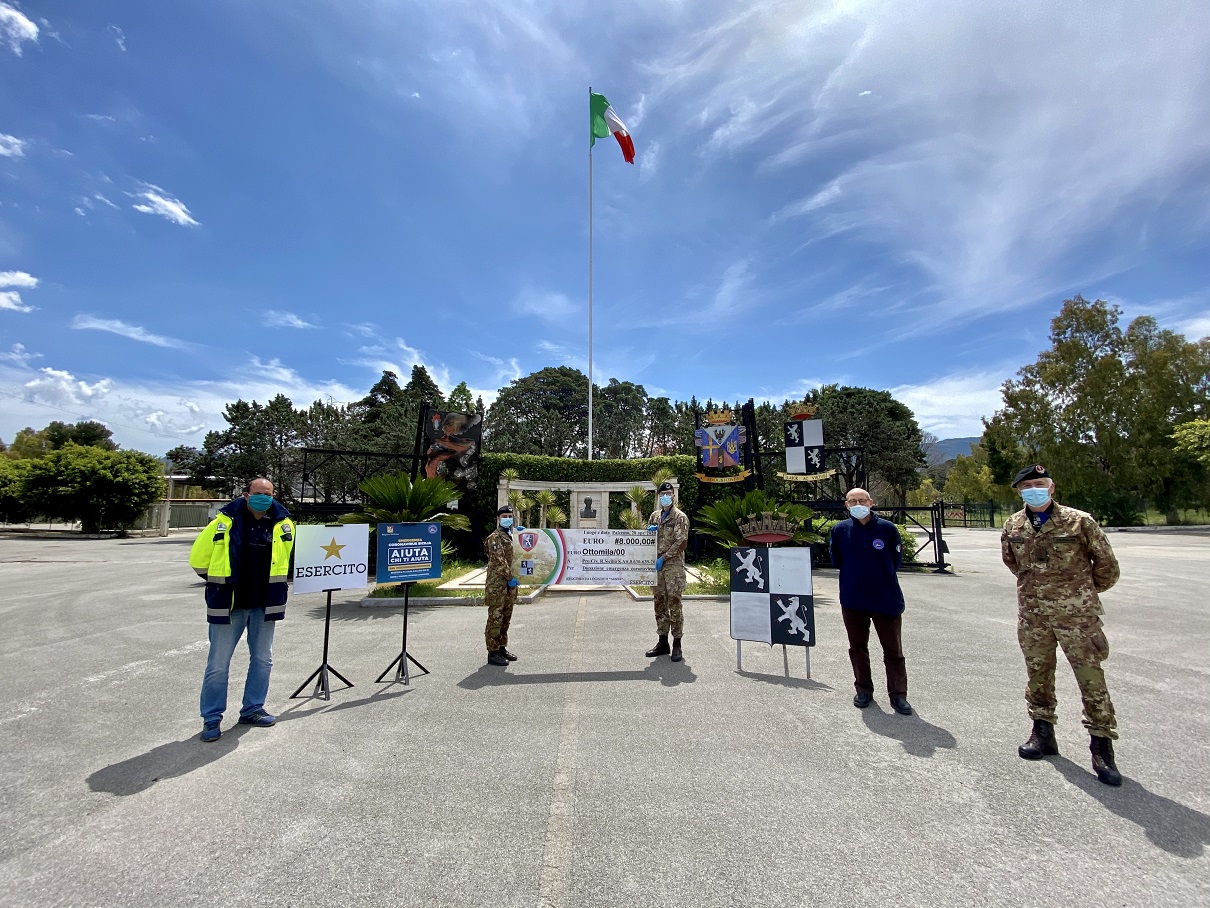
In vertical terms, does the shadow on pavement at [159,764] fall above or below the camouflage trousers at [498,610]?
below

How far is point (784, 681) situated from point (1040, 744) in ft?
7.42

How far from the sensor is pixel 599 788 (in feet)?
11.3

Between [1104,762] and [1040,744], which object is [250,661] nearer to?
[1040,744]

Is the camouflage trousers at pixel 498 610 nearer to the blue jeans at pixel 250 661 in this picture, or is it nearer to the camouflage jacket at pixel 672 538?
the camouflage jacket at pixel 672 538

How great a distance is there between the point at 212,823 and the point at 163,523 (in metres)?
44.1

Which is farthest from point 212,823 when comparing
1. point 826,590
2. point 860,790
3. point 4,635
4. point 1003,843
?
point 826,590

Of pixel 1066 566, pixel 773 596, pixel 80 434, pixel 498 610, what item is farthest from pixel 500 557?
pixel 80 434

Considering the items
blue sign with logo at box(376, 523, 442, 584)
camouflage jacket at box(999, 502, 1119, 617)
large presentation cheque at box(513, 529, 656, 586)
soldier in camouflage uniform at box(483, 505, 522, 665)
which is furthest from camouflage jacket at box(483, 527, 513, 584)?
camouflage jacket at box(999, 502, 1119, 617)

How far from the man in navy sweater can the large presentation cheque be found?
3748 millimetres

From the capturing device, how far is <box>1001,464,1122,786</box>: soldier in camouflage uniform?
3.61m

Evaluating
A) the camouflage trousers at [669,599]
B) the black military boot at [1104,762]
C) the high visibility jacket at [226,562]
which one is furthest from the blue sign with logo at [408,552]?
the black military boot at [1104,762]

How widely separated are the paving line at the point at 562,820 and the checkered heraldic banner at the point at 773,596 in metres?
2.33

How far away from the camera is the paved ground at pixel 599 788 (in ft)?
8.30

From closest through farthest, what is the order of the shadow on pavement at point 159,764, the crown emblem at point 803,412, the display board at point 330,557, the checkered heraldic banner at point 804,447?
the shadow on pavement at point 159,764 → the display board at point 330,557 → the checkered heraldic banner at point 804,447 → the crown emblem at point 803,412
